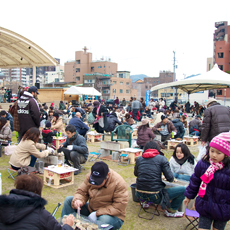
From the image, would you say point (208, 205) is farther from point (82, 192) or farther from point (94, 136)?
point (94, 136)

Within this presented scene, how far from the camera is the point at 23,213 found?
1.90m

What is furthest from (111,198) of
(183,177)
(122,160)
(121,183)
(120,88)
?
(120,88)

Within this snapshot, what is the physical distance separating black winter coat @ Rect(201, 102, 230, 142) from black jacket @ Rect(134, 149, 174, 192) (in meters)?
1.80

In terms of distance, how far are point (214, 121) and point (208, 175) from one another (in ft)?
9.53

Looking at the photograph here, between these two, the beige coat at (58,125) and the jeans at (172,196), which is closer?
the jeans at (172,196)

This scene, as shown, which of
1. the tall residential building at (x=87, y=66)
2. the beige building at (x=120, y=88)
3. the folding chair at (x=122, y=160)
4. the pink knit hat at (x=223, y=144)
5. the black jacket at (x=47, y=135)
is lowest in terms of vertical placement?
the folding chair at (x=122, y=160)

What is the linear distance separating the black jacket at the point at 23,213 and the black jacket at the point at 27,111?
4.12 m

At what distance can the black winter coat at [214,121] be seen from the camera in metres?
5.14

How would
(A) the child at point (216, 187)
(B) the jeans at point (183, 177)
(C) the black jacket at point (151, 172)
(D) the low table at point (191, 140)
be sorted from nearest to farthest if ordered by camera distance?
(A) the child at point (216, 187)
(C) the black jacket at point (151, 172)
(B) the jeans at point (183, 177)
(D) the low table at point (191, 140)

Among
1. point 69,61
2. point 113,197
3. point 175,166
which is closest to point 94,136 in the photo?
point 175,166

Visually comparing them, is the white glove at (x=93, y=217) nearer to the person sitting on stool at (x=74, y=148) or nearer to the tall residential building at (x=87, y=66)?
the person sitting on stool at (x=74, y=148)

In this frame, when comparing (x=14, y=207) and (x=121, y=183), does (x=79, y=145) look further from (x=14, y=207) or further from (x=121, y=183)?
(x=14, y=207)

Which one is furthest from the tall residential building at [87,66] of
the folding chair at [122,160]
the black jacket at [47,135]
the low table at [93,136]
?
the folding chair at [122,160]

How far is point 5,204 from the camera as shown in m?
1.88
